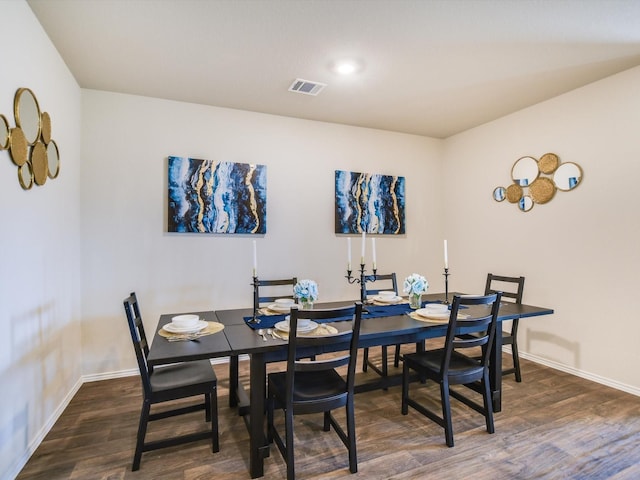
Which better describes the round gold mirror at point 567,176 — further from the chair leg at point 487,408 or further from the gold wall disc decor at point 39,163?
the gold wall disc decor at point 39,163

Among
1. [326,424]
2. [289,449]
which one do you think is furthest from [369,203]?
[289,449]

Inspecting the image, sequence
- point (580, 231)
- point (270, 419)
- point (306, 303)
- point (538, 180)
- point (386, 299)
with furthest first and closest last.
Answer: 1. point (538, 180)
2. point (580, 231)
3. point (386, 299)
4. point (306, 303)
5. point (270, 419)

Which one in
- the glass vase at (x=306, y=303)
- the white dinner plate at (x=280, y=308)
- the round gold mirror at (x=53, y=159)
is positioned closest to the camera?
the round gold mirror at (x=53, y=159)

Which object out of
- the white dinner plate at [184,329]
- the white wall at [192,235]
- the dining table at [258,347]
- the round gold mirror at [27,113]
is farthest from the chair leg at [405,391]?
the round gold mirror at [27,113]

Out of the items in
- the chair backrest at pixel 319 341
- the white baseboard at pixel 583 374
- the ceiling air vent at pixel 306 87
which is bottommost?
the white baseboard at pixel 583 374

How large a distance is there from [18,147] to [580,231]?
4.29 metres

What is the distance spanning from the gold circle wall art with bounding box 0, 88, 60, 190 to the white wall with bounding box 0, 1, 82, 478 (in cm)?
5

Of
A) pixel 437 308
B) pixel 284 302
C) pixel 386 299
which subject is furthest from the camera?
pixel 386 299

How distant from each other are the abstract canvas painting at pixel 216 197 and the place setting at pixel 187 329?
149cm

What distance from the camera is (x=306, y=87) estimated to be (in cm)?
314

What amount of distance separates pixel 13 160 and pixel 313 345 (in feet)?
6.22

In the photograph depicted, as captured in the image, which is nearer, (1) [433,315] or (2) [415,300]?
(1) [433,315]

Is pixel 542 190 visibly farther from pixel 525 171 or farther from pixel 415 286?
pixel 415 286

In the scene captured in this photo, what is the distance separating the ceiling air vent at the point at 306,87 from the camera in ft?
9.98
